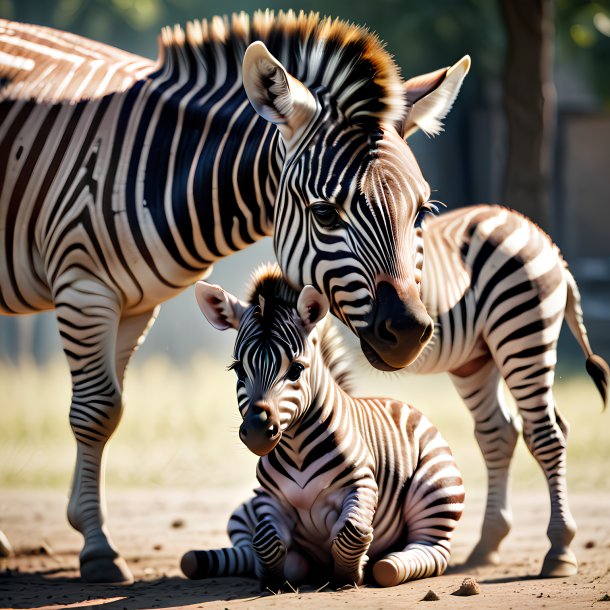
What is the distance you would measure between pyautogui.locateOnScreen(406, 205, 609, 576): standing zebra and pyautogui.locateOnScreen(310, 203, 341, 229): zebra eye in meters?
1.15

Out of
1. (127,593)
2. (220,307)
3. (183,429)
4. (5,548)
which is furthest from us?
(183,429)

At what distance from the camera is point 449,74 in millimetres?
4496

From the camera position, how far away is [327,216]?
13.3 ft

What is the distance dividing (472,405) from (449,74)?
6.24ft

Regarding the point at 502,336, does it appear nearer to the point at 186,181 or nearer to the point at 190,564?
the point at 186,181

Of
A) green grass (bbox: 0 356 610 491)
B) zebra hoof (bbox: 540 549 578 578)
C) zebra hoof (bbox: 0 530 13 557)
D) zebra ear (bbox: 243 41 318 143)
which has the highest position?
zebra ear (bbox: 243 41 318 143)

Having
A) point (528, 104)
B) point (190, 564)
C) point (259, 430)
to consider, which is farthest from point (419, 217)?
point (528, 104)

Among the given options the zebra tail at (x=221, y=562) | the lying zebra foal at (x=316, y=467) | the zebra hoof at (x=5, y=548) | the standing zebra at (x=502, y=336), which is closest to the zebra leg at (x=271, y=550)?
the lying zebra foal at (x=316, y=467)

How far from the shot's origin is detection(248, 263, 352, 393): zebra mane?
4301mm

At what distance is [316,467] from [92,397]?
1.30 metres

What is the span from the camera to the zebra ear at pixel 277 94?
13.4ft

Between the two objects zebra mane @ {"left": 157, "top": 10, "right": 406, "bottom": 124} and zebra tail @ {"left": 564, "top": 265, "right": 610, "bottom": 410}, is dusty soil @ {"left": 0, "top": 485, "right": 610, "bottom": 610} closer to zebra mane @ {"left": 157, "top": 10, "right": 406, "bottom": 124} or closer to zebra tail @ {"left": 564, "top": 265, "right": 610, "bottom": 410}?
zebra tail @ {"left": 564, "top": 265, "right": 610, "bottom": 410}

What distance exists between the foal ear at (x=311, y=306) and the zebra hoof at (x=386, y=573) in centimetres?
106

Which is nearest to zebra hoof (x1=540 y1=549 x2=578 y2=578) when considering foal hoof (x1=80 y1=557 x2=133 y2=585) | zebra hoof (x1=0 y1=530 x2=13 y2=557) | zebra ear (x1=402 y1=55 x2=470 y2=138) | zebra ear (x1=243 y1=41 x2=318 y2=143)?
foal hoof (x1=80 y1=557 x2=133 y2=585)
